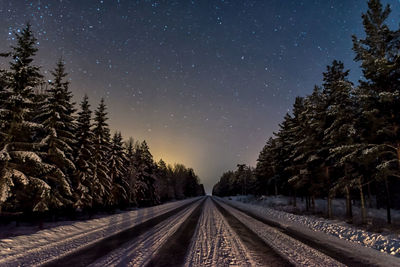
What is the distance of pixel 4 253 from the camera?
722 centimetres

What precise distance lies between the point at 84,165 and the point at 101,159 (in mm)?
4099

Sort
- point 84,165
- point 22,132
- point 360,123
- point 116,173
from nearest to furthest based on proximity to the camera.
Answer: point 22,132
point 360,123
point 84,165
point 116,173

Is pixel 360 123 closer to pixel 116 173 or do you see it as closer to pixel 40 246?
pixel 40 246

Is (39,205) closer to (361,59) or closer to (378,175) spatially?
(378,175)

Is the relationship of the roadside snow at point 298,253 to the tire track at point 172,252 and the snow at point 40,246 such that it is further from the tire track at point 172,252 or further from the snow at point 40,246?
the snow at point 40,246

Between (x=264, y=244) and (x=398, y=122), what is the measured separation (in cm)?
1166

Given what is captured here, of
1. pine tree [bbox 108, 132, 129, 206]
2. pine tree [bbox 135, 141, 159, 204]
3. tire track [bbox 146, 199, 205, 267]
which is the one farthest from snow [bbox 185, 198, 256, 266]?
pine tree [bbox 135, 141, 159, 204]

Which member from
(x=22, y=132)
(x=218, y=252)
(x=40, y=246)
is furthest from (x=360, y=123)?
(x=22, y=132)

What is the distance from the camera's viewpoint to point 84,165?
2130cm

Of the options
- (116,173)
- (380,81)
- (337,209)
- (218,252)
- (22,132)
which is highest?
(380,81)

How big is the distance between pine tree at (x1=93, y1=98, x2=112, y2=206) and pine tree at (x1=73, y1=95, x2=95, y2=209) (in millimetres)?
972

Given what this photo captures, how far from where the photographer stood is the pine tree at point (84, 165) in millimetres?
20131

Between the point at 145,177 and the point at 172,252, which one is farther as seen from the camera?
the point at 145,177

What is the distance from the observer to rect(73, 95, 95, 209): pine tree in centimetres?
2013
